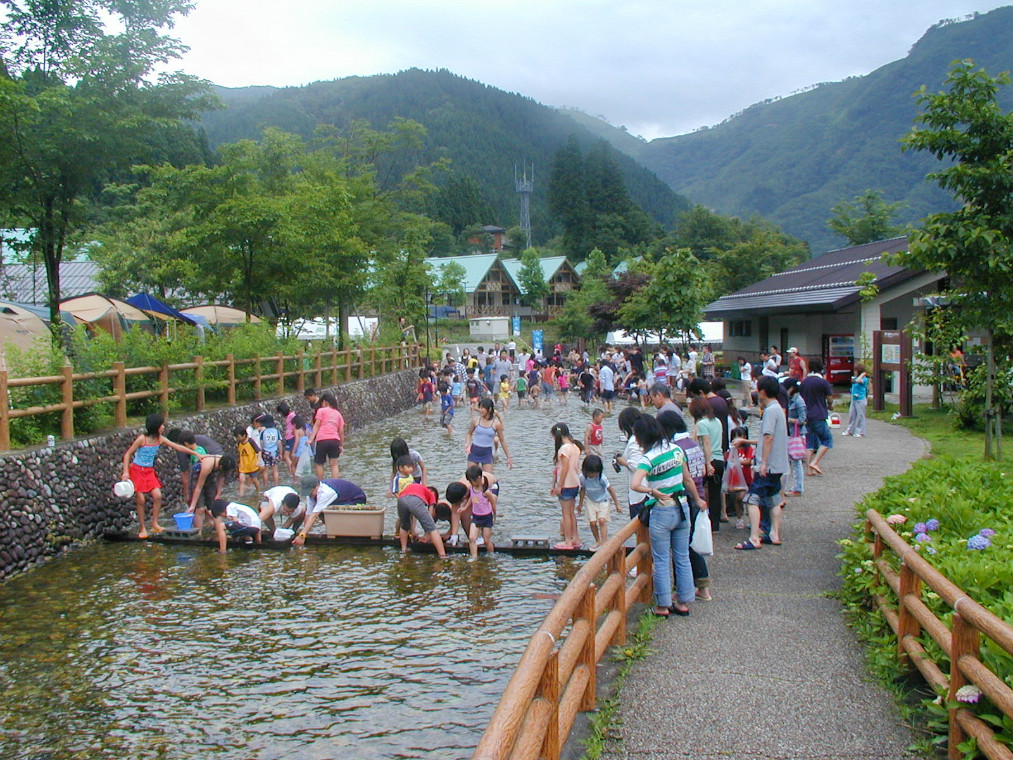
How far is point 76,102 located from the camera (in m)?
14.4

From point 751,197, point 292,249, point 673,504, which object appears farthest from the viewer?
point 751,197

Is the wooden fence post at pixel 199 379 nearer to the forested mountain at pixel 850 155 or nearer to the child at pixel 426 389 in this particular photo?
the child at pixel 426 389

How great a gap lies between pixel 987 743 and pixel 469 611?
4790 mm

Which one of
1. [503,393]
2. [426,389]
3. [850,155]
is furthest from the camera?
[850,155]

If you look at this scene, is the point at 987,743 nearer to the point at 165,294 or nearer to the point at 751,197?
the point at 165,294

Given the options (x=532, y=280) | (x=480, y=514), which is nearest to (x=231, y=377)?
(x=480, y=514)

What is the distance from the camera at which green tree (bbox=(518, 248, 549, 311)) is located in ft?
235

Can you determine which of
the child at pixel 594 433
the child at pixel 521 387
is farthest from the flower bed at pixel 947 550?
the child at pixel 521 387

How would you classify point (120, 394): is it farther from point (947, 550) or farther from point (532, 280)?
point (532, 280)

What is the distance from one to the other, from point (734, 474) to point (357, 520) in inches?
176

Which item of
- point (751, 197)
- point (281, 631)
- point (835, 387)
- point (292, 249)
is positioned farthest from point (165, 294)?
point (751, 197)

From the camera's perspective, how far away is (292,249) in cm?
2223

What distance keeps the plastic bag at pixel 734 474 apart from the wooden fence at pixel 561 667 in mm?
3083

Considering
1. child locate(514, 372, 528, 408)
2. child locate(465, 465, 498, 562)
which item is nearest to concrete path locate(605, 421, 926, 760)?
child locate(465, 465, 498, 562)
